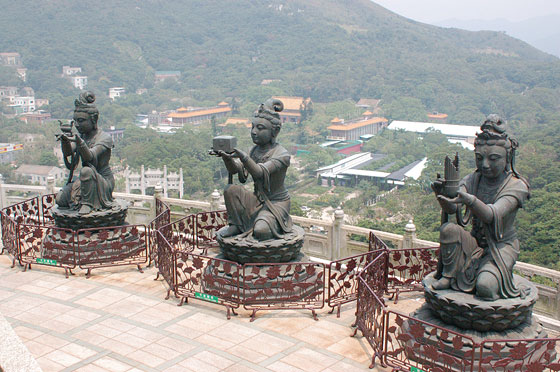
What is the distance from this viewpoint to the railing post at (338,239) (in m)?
10.7

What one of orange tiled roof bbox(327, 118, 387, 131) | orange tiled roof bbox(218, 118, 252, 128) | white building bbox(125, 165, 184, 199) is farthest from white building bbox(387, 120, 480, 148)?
white building bbox(125, 165, 184, 199)

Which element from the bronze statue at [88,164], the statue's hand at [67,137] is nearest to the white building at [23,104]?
the bronze statue at [88,164]

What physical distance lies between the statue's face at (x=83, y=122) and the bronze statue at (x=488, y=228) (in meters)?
6.40

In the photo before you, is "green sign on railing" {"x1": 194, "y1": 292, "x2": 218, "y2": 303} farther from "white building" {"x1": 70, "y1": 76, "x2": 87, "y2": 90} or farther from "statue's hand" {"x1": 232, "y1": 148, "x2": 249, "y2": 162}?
"white building" {"x1": 70, "y1": 76, "x2": 87, "y2": 90}

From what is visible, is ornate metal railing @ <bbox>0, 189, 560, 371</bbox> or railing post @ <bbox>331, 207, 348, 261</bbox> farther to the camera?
railing post @ <bbox>331, 207, 348, 261</bbox>

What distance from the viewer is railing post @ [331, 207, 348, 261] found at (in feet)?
35.0

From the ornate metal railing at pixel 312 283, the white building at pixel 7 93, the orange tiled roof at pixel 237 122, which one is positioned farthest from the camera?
the white building at pixel 7 93

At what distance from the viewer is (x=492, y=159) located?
22.0ft

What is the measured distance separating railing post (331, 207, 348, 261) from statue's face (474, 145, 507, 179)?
412 cm

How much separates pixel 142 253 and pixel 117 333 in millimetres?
3333

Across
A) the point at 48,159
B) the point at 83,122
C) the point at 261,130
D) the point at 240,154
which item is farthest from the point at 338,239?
the point at 48,159

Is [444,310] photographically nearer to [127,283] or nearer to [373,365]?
[373,365]

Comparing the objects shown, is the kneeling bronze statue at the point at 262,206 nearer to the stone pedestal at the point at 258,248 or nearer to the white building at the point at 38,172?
the stone pedestal at the point at 258,248

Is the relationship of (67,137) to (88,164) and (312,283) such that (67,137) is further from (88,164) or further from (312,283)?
(312,283)
